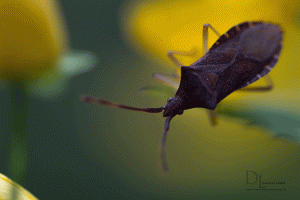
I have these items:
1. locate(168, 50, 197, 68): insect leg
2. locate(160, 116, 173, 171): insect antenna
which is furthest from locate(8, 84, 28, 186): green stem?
locate(168, 50, 197, 68): insect leg

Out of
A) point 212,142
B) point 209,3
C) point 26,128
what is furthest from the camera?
point 212,142

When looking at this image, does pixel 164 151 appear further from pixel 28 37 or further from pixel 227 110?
pixel 28 37

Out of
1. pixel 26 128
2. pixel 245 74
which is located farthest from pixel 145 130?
pixel 26 128

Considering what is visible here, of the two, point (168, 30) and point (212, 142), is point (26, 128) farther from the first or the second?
point (212, 142)

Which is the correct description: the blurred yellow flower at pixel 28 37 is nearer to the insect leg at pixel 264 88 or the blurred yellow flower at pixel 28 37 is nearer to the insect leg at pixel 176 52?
the insect leg at pixel 176 52

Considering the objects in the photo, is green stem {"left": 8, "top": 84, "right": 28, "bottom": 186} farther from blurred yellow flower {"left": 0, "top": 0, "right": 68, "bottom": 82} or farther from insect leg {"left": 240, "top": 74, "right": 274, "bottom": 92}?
insect leg {"left": 240, "top": 74, "right": 274, "bottom": 92}

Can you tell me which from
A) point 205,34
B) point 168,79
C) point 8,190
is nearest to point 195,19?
point 205,34
